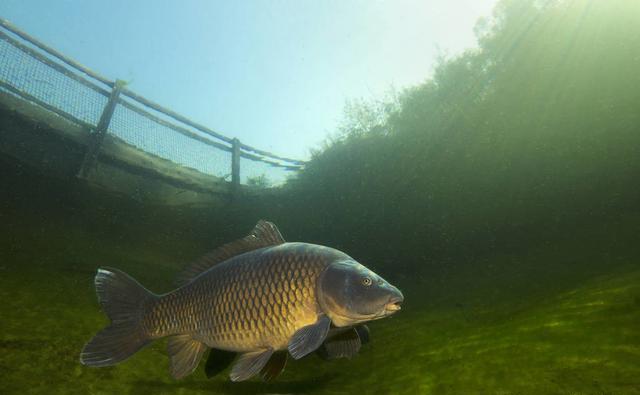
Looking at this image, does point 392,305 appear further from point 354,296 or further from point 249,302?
point 249,302

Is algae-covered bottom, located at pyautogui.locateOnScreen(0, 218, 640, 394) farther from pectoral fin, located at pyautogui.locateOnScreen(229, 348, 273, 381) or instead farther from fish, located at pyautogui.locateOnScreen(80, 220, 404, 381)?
pectoral fin, located at pyautogui.locateOnScreen(229, 348, 273, 381)

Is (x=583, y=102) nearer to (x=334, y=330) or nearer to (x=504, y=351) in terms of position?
(x=504, y=351)

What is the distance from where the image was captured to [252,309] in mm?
2574

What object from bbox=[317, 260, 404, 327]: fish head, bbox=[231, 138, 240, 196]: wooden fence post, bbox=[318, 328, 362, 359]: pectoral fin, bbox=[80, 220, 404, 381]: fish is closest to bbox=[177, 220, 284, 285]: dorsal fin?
bbox=[80, 220, 404, 381]: fish

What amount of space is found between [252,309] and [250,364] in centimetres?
40

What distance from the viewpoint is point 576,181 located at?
10.7 meters

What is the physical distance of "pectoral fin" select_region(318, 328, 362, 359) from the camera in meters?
2.82

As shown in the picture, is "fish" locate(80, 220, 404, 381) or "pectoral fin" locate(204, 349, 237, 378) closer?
"fish" locate(80, 220, 404, 381)

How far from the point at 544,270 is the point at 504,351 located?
4.76 metres

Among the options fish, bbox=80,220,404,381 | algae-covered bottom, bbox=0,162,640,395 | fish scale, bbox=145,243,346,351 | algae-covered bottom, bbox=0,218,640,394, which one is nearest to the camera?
algae-covered bottom, bbox=0,218,640,394

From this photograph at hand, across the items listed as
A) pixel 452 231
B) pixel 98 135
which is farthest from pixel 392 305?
pixel 98 135

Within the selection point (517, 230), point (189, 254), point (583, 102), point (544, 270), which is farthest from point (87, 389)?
point (583, 102)

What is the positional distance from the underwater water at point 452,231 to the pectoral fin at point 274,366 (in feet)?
1.33

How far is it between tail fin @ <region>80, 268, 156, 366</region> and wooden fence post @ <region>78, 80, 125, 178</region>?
981cm
